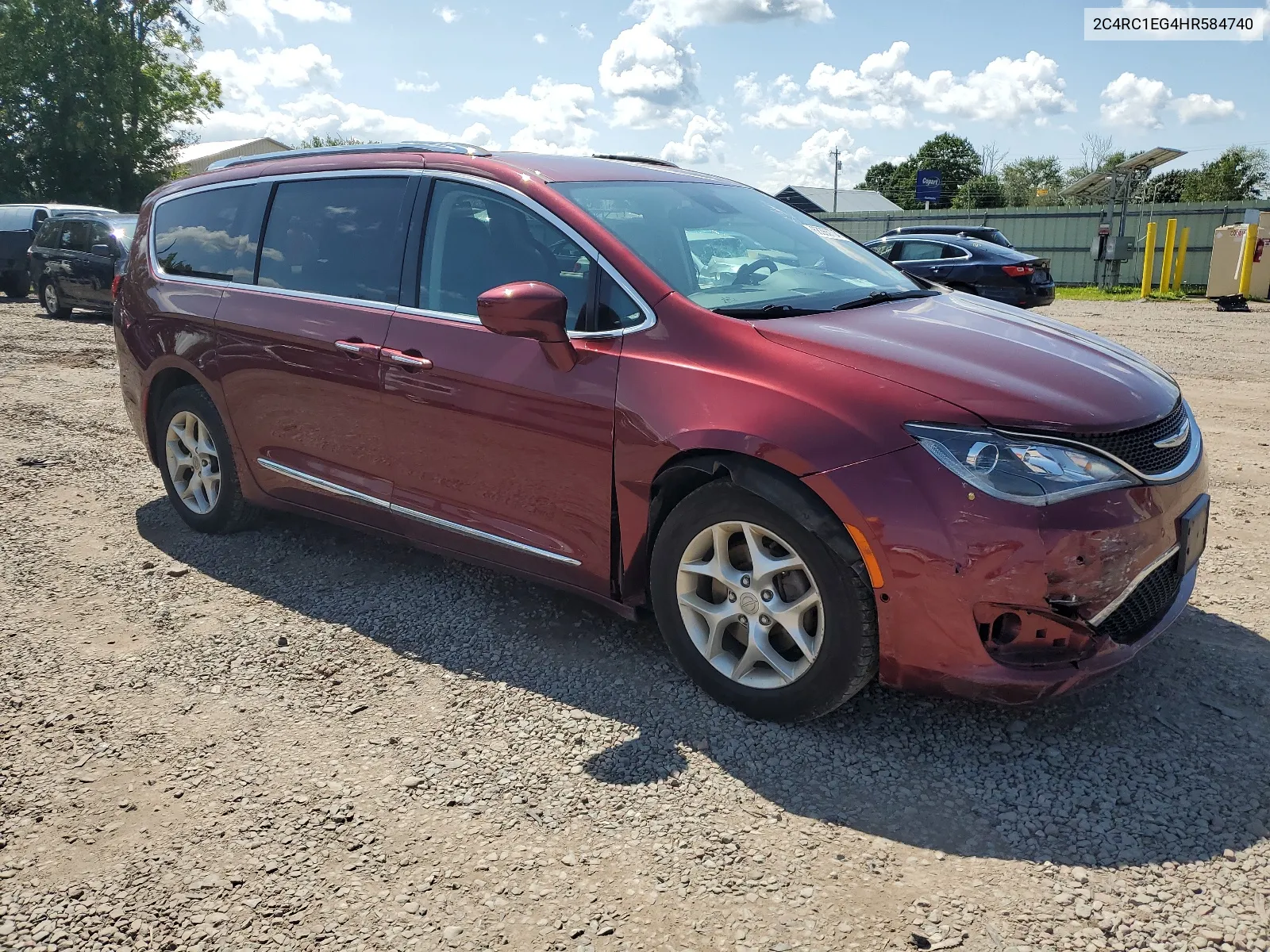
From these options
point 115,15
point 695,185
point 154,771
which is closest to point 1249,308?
point 695,185

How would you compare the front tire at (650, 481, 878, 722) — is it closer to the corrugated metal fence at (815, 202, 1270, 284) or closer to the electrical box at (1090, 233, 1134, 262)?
the electrical box at (1090, 233, 1134, 262)

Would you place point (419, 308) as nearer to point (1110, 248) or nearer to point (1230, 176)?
point (1110, 248)

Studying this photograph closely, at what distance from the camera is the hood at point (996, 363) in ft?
9.18

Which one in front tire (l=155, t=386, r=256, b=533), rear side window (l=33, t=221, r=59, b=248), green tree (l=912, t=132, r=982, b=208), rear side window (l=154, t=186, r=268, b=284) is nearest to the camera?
rear side window (l=154, t=186, r=268, b=284)

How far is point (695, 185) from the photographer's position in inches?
164

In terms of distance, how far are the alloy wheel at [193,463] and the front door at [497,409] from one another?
1.48 metres

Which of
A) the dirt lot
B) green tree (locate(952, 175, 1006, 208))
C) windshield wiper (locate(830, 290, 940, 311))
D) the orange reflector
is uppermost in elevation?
green tree (locate(952, 175, 1006, 208))

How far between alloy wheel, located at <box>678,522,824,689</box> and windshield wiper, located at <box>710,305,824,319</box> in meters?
0.71

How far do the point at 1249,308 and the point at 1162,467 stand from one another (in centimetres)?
1986

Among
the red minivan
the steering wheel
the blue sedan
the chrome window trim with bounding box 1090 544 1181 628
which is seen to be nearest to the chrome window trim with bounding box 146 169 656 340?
the red minivan

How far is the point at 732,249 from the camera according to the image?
12.4ft

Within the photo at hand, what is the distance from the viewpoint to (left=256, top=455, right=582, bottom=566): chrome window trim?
Answer: 3.57 m

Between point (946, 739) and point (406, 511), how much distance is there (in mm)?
2183

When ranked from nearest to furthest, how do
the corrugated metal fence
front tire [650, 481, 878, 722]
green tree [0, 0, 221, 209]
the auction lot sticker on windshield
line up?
front tire [650, 481, 878, 722] < the auction lot sticker on windshield < the corrugated metal fence < green tree [0, 0, 221, 209]
